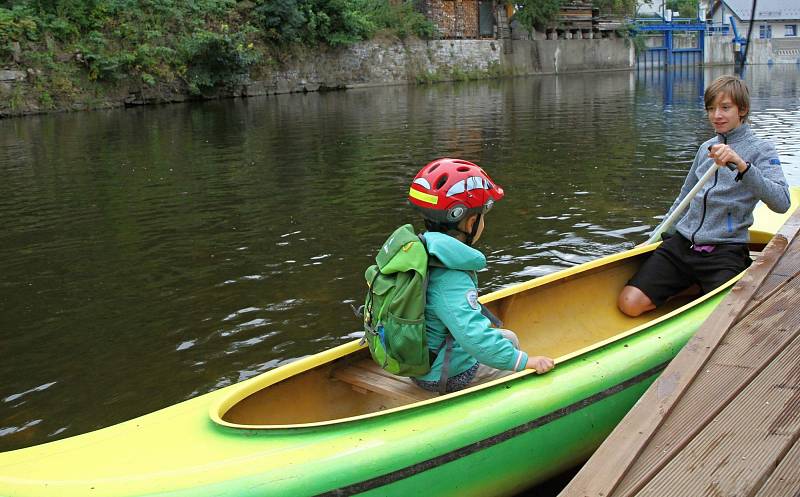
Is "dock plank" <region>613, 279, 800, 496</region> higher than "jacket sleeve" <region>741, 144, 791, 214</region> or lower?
lower

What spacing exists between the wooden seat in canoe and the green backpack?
0.56 ft

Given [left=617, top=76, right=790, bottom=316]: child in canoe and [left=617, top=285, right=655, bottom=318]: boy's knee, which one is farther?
[left=617, top=285, right=655, bottom=318]: boy's knee

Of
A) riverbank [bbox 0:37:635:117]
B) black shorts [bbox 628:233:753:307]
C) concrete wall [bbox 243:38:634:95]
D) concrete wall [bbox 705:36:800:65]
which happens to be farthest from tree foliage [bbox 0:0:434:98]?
concrete wall [bbox 705:36:800:65]

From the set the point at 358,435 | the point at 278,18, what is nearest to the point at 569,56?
the point at 278,18

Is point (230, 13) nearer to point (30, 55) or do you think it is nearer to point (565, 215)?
point (30, 55)

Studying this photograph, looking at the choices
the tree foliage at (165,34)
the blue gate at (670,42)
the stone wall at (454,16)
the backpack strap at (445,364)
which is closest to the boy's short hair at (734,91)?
the backpack strap at (445,364)

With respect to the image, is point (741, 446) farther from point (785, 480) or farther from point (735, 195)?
point (735, 195)

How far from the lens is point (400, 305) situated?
3086 mm

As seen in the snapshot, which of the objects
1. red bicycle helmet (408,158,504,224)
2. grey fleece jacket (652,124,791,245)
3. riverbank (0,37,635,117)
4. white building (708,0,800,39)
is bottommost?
grey fleece jacket (652,124,791,245)

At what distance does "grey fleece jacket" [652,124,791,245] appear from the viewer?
14.0 ft

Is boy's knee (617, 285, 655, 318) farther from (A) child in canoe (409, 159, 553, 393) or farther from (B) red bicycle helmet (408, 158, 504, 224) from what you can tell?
(B) red bicycle helmet (408, 158, 504, 224)

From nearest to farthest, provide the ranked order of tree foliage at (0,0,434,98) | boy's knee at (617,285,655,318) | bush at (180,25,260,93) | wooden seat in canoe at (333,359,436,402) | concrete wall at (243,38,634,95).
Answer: wooden seat in canoe at (333,359,436,402) < boy's knee at (617,285,655,318) < tree foliage at (0,0,434,98) < bush at (180,25,260,93) < concrete wall at (243,38,634,95)

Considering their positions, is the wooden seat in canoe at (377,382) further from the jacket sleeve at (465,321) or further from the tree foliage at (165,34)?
the tree foliage at (165,34)

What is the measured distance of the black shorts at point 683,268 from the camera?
4.42m
